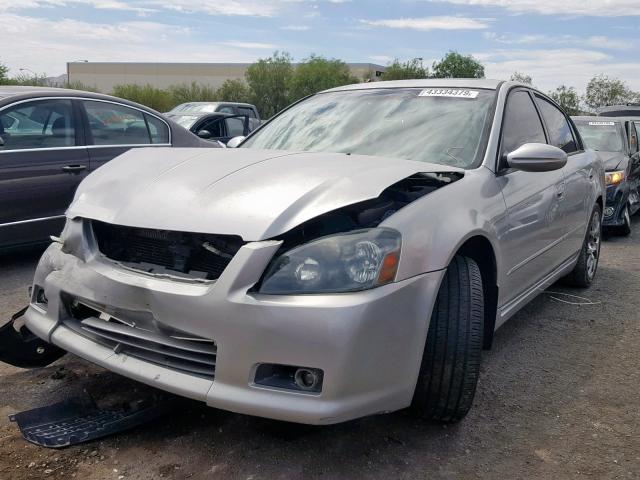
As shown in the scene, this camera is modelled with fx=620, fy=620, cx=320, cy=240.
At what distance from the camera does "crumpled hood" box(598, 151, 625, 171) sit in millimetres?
7875

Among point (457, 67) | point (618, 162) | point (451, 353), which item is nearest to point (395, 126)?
point (451, 353)

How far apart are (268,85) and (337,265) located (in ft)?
187

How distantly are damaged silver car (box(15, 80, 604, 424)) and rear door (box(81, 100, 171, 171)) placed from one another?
2637 millimetres

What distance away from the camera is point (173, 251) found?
8.08 feet

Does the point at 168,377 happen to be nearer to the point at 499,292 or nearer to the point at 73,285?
the point at 73,285

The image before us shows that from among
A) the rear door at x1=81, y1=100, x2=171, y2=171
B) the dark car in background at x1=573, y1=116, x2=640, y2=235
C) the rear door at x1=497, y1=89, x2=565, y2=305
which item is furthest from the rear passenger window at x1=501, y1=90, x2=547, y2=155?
the dark car in background at x1=573, y1=116, x2=640, y2=235

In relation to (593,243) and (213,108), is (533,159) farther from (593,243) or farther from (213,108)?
(213,108)

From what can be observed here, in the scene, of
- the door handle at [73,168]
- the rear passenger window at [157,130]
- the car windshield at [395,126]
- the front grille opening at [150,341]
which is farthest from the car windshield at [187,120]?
the front grille opening at [150,341]

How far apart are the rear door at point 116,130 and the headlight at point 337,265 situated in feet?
12.6

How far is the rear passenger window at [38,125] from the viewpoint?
505 centimetres

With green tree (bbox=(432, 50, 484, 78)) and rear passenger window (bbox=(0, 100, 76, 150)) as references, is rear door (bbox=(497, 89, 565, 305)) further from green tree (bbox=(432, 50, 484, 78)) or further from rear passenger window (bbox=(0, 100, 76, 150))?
green tree (bbox=(432, 50, 484, 78))

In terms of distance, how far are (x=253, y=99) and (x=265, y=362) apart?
57169 mm

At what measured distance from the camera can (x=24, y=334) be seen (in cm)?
300

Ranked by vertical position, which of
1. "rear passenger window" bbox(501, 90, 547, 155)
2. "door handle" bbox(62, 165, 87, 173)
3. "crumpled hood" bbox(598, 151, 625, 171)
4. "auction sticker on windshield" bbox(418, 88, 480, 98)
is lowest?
"door handle" bbox(62, 165, 87, 173)
